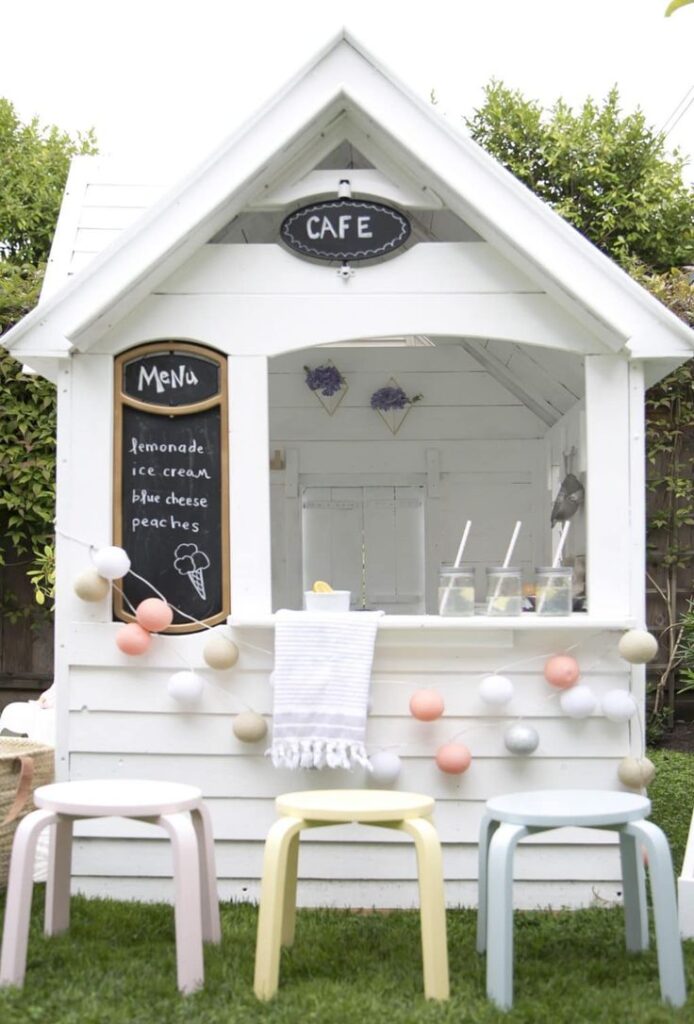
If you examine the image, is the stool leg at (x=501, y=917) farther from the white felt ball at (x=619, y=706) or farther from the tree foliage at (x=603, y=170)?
the tree foliage at (x=603, y=170)

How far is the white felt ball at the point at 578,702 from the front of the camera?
4.26 metres

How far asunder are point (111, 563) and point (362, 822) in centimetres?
141

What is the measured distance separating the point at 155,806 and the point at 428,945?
0.82 m

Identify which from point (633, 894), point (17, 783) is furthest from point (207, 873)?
point (633, 894)

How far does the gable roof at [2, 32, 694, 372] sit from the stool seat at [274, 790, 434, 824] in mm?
1792

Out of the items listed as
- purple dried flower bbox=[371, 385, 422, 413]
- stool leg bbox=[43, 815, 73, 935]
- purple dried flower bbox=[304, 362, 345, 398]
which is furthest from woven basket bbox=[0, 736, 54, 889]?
purple dried flower bbox=[371, 385, 422, 413]

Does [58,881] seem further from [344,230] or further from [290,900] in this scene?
[344,230]

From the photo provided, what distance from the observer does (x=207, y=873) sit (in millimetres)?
3729

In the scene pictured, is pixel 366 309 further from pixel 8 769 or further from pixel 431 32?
pixel 431 32

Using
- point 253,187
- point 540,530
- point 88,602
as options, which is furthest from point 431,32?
point 88,602

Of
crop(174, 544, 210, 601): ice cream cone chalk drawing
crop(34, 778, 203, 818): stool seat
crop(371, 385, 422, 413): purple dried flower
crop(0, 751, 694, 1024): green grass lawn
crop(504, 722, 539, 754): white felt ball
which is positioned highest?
crop(371, 385, 422, 413): purple dried flower

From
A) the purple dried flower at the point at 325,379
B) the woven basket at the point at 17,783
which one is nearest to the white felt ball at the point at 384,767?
the woven basket at the point at 17,783

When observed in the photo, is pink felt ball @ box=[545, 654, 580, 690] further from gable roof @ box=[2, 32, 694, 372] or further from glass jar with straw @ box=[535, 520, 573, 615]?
gable roof @ box=[2, 32, 694, 372]

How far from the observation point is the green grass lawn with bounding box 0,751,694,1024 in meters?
3.23
